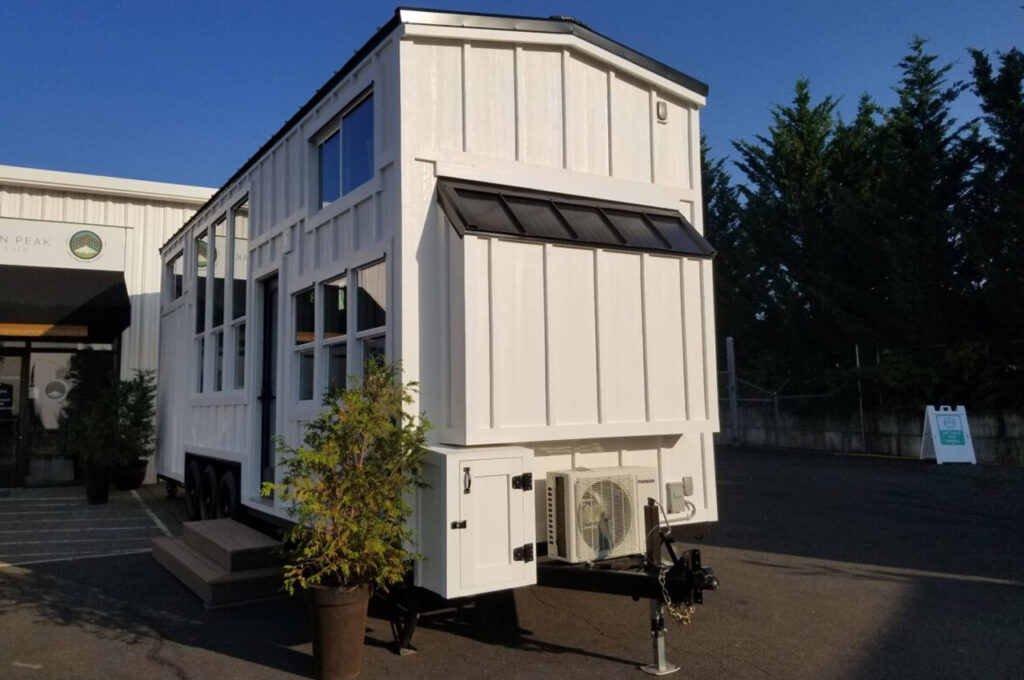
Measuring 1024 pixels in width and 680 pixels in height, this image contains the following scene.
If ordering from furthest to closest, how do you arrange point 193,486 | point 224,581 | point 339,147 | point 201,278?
point 201,278 → point 193,486 → point 339,147 → point 224,581

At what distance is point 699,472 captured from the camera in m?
5.72

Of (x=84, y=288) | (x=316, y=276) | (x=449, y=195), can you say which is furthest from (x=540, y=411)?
(x=84, y=288)

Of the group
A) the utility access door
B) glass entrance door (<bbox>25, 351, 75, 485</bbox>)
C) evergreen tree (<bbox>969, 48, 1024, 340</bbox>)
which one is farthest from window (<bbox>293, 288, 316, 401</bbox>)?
evergreen tree (<bbox>969, 48, 1024, 340</bbox>)

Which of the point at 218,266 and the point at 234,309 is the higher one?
the point at 218,266

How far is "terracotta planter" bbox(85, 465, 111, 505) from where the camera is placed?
11.7 metres

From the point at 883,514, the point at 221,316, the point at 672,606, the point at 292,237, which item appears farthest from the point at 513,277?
the point at 883,514

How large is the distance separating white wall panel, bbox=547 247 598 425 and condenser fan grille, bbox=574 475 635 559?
448 mm

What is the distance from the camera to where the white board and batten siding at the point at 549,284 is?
15.6 feet

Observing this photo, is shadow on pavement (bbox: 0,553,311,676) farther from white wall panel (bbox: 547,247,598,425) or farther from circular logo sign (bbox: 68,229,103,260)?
circular logo sign (bbox: 68,229,103,260)

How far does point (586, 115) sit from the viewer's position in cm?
576

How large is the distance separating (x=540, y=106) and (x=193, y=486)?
668 cm

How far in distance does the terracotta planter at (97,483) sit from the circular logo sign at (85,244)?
4.56 metres

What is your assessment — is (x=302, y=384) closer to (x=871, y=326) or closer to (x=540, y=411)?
(x=540, y=411)

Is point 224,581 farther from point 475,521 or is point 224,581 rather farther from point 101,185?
point 101,185
